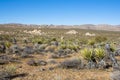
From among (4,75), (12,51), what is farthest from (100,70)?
(12,51)

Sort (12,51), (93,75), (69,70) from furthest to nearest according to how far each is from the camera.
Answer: (12,51), (69,70), (93,75)

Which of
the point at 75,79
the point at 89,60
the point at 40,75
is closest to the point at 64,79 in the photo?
the point at 75,79

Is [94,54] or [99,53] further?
[94,54]

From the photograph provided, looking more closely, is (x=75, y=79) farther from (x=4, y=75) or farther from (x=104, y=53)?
(x=104, y=53)

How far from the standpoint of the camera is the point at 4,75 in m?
8.92

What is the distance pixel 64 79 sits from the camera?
8445 mm

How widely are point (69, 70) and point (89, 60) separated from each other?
1.84 metres

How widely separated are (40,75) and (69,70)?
5.58 ft

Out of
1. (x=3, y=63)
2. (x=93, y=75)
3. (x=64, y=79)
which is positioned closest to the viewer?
(x=64, y=79)

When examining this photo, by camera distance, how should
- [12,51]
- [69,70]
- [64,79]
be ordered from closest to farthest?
1. [64,79]
2. [69,70]
3. [12,51]

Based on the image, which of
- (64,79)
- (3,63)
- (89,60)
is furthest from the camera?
(3,63)

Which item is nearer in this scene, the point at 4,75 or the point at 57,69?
the point at 4,75

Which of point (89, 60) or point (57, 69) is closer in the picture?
point (57, 69)

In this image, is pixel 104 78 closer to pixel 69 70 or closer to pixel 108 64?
pixel 69 70
